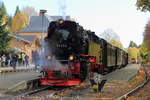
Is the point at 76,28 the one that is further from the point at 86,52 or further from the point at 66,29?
the point at 86,52

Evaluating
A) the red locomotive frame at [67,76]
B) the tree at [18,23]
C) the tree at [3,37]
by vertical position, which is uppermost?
the tree at [18,23]

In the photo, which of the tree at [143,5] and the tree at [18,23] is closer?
the tree at [143,5]

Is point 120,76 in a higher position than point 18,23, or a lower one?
lower

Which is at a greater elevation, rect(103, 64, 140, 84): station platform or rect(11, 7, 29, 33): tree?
rect(11, 7, 29, 33): tree

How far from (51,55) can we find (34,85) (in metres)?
2.33

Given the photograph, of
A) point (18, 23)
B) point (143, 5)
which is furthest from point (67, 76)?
point (18, 23)

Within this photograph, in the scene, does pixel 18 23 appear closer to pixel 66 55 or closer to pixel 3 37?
pixel 3 37

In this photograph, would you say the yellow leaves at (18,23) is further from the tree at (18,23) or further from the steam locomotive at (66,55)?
the steam locomotive at (66,55)

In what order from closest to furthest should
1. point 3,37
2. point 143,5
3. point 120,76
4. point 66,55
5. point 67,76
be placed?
point 67,76 → point 66,55 → point 143,5 → point 120,76 → point 3,37

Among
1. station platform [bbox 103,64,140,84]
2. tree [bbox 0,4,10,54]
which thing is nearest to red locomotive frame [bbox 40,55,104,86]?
station platform [bbox 103,64,140,84]

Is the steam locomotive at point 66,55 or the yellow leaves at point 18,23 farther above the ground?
the yellow leaves at point 18,23

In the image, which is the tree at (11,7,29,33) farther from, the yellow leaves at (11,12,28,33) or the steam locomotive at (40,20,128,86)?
the steam locomotive at (40,20,128,86)

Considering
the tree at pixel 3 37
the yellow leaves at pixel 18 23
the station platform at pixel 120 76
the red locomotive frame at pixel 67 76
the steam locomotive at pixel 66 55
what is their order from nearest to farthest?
the red locomotive frame at pixel 67 76 → the steam locomotive at pixel 66 55 → the station platform at pixel 120 76 → the tree at pixel 3 37 → the yellow leaves at pixel 18 23

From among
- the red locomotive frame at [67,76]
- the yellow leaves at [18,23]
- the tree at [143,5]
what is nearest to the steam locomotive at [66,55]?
the red locomotive frame at [67,76]
